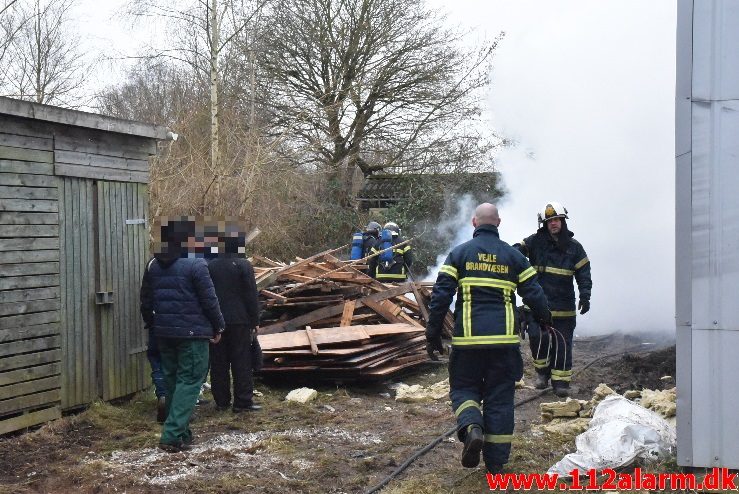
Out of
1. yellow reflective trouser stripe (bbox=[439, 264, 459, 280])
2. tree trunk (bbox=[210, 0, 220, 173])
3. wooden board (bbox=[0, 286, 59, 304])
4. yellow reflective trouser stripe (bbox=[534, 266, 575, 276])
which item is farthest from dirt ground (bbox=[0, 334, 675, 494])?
tree trunk (bbox=[210, 0, 220, 173])

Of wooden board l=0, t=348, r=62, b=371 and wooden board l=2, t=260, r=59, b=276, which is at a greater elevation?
wooden board l=2, t=260, r=59, b=276

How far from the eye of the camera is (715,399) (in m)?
4.76

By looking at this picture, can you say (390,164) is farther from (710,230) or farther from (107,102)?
(710,230)

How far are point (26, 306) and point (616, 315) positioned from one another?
10589mm

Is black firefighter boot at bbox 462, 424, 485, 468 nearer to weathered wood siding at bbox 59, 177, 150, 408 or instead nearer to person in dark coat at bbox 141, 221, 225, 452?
person in dark coat at bbox 141, 221, 225, 452

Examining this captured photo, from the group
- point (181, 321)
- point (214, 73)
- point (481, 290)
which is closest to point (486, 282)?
point (481, 290)

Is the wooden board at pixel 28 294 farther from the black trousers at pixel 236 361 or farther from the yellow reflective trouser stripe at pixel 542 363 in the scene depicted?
the yellow reflective trouser stripe at pixel 542 363

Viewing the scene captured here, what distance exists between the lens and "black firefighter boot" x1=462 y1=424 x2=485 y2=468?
5.17m

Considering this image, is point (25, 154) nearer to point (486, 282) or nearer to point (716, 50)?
point (486, 282)

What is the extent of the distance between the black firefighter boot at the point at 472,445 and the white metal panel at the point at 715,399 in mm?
1385

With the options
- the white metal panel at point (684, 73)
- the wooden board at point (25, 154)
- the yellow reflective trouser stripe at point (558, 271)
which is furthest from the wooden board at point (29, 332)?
the white metal panel at point (684, 73)

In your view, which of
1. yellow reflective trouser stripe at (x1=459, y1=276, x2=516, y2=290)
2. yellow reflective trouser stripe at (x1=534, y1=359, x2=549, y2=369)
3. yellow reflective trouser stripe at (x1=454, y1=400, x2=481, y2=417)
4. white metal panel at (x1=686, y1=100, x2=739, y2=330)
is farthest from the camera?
yellow reflective trouser stripe at (x1=534, y1=359, x2=549, y2=369)

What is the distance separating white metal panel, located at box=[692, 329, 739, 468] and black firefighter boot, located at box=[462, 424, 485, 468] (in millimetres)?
1385

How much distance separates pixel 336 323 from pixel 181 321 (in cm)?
442
